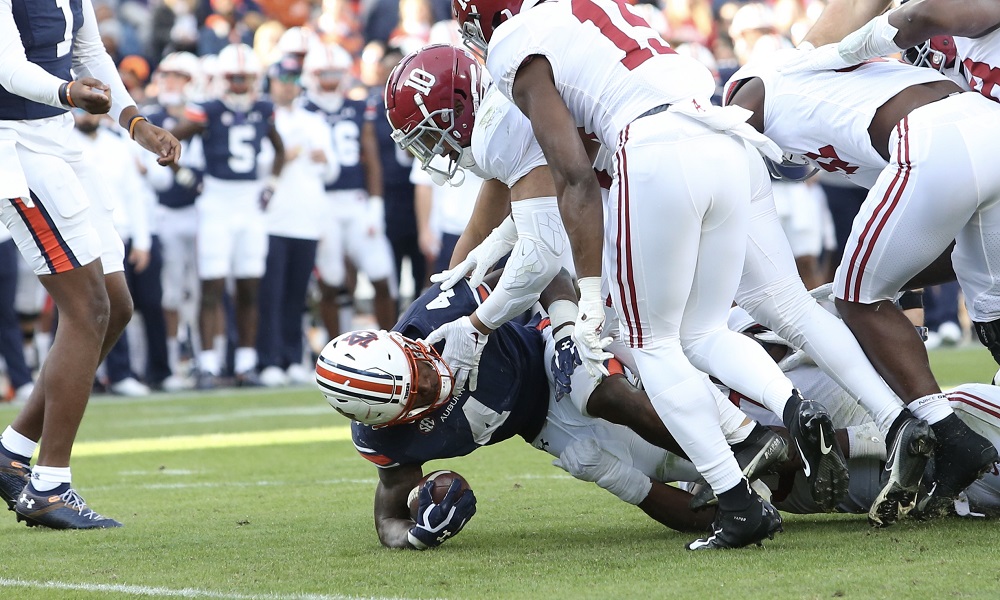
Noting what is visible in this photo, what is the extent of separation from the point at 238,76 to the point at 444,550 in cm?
725

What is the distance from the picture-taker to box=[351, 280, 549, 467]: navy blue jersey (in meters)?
3.85

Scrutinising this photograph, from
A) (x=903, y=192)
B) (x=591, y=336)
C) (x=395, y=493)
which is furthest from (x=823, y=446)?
(x=395, y=493)

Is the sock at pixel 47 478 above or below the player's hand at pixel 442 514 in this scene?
below

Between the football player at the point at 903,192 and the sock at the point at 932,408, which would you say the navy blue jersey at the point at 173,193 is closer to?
the football player at the point at 903,192

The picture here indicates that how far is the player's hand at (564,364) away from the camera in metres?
3.80

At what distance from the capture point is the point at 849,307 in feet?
12.5

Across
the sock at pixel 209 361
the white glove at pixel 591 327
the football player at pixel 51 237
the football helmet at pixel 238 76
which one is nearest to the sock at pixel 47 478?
the football player at pixel 51 237

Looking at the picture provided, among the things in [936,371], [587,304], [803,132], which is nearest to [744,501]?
[587,304]

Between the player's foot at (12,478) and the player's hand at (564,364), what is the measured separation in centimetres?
191

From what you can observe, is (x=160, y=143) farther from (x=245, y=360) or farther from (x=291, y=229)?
(x=245, y=360)

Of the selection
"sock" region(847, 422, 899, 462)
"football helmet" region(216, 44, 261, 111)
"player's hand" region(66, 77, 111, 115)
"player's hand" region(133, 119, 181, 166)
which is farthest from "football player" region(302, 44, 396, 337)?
"sock" region(847, 422, 899, 462)

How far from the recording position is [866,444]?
3830 mm

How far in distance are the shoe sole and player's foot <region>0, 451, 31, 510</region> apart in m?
2.64

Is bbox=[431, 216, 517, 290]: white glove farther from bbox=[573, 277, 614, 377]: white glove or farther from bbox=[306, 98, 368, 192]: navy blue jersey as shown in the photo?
bbox=[306, 98, 368, 192]: navy blue jersey
